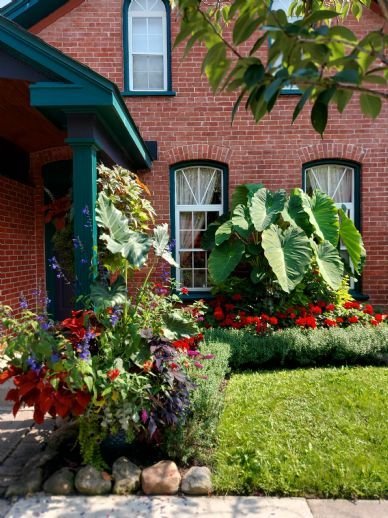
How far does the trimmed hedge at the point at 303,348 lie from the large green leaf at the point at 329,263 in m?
0.72

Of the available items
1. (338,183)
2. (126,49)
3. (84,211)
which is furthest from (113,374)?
(126,49)

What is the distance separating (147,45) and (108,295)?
5.18m

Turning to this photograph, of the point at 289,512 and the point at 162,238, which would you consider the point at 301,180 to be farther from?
the point at 289,512

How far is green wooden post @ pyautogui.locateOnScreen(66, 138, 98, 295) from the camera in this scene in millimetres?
3713

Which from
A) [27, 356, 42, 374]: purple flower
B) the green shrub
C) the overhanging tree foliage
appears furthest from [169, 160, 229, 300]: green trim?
the overhanging tree foliage

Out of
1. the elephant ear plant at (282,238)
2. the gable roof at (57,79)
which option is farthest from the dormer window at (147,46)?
the gable roof at (57,79)

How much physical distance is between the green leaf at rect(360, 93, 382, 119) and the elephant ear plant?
3.90 metres

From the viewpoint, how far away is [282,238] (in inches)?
228

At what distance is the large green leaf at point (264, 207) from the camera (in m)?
5.81

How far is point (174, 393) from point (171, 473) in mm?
512

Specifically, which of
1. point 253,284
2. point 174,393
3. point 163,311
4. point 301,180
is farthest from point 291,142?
point 174,393

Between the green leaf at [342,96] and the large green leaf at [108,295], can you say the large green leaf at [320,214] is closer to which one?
the large green leaf at [108,295]

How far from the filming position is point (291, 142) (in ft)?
23.0

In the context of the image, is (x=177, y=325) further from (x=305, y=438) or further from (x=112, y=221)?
(x=305, y=438)
